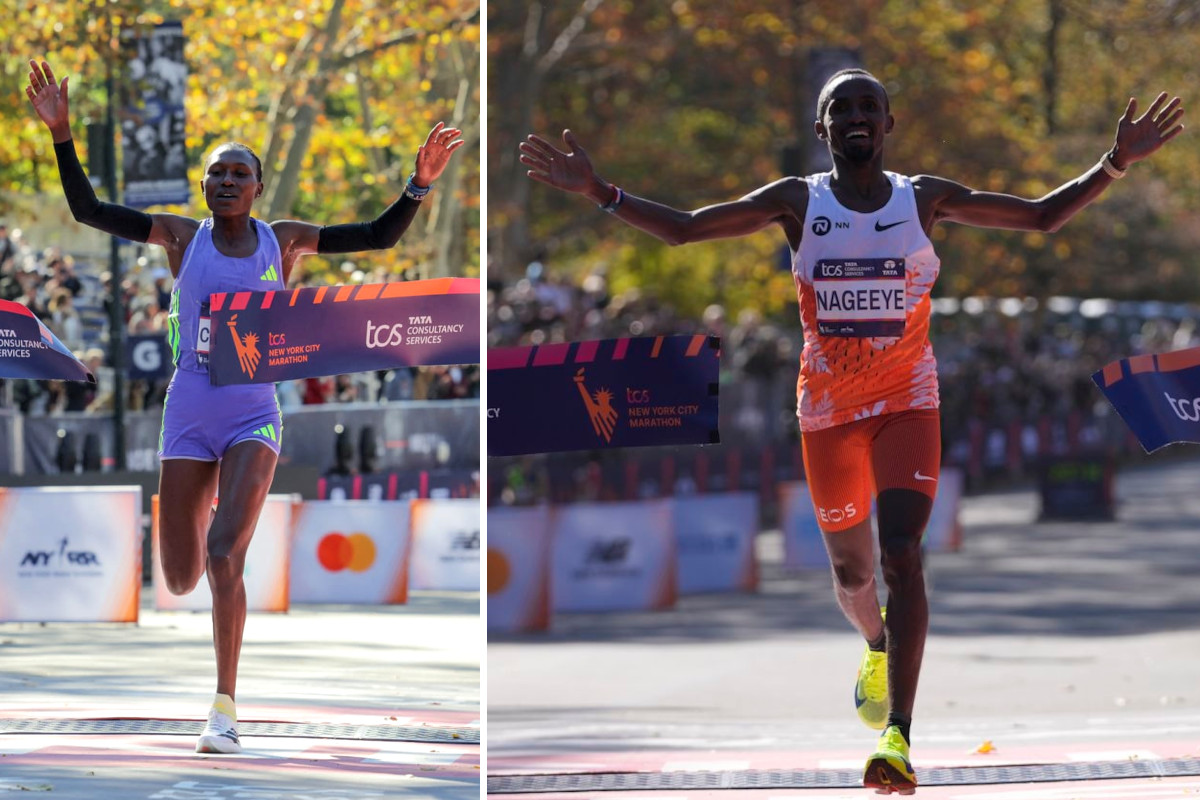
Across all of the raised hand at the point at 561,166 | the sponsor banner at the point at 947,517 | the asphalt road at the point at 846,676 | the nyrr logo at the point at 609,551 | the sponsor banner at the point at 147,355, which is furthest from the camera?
the sponsor banner at the point at 947,517

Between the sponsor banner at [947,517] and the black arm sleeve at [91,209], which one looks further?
the sponsor banner at [947,517]

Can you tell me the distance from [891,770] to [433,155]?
2.58 m

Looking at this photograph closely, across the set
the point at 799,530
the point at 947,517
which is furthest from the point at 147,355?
the point at 947,517

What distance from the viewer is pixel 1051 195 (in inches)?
295

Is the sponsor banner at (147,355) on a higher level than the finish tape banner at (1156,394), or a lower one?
higher

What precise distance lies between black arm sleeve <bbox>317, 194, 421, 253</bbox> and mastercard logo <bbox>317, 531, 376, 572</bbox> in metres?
6.68

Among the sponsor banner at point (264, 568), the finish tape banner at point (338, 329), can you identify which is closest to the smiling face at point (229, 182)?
the finish tape banner at point (338, 329)

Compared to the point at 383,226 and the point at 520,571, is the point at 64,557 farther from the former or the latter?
the point at 383,226

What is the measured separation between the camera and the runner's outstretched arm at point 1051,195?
7.45 m

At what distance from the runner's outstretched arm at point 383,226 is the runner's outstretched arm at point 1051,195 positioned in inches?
63.4

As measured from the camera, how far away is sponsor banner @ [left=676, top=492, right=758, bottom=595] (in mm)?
19688

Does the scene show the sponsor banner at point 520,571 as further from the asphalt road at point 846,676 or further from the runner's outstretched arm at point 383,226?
the runner's outstretched arm at point 383,226

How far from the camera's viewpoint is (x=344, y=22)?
632 inches

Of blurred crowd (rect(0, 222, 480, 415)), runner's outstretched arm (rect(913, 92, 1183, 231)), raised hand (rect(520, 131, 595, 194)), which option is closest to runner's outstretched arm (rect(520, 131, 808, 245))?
raised hand (rect(520, 131, 595, 194))
